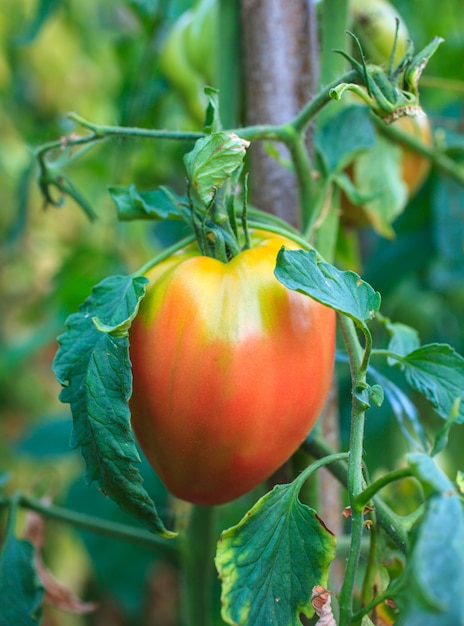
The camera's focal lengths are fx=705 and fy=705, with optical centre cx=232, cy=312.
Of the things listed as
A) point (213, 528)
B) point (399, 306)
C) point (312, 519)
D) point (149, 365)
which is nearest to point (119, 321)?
point (149, 365)

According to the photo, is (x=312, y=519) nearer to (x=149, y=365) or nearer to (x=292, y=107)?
(x=149, y=365)

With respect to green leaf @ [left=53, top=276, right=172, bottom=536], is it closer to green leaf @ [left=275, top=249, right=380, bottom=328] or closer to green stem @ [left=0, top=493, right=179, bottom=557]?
green leaf @ [left=275, top=249, right=380, bottom=328]

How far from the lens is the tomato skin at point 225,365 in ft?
1.21

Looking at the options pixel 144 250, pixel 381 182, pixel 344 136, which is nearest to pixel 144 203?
pixel 344 136

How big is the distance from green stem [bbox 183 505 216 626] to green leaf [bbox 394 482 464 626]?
32 centimetres

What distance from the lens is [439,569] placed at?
0.79 feet

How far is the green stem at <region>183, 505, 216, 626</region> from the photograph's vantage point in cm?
56

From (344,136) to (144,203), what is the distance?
0.54 ft

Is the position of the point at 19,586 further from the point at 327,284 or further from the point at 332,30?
the point at 332,30

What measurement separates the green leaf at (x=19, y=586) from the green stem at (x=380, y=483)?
28cm

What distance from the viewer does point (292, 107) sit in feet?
1.85

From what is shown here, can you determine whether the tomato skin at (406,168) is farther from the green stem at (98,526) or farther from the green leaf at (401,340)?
the green stem at (98,526)

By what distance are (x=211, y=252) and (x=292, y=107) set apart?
21 cm

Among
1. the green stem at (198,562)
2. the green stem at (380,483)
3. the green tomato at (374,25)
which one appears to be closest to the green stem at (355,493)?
the green stem at (380,483)
